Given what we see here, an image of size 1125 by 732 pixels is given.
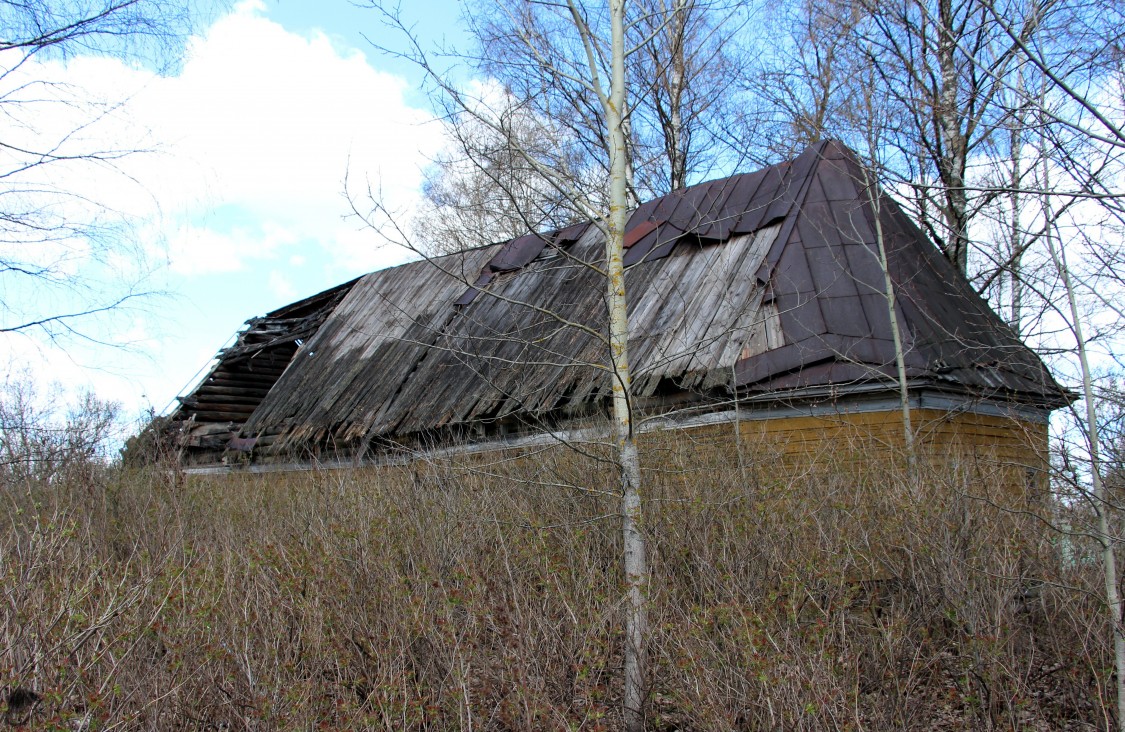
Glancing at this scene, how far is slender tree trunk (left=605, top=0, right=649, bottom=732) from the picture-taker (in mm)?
4566

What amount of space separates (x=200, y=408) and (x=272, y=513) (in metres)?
10.0

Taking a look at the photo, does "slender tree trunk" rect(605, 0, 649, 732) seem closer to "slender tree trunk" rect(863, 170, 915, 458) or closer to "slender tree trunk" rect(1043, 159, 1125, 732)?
"slender tree trunk" rect(1043, 159, 1125, 732)

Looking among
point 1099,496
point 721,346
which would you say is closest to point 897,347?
point 721,346

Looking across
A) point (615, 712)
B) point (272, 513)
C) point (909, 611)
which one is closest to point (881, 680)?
point (909, 611)

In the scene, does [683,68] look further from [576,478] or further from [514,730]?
[514,730]

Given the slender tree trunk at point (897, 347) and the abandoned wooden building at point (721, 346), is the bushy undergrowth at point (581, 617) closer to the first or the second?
the abandoned wooden building at point (721, 346)

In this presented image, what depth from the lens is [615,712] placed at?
4863mm

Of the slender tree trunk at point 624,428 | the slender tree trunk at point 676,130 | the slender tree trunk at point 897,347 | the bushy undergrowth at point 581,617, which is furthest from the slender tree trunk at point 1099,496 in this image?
the slender tree trunk at point 676,130

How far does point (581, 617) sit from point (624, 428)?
1130mm

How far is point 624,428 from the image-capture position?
4.82 meters

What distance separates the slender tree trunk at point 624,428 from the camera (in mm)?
4566

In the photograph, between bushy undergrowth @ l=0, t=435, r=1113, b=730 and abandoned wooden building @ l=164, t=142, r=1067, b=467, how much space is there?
80 cm

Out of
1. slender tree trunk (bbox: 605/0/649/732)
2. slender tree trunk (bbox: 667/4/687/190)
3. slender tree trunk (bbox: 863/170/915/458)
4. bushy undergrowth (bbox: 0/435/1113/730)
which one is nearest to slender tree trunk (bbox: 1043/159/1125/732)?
bushy undergrowth (bbox: 0/435/1113/730)

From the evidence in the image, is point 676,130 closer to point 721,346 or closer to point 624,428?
point 721,346
